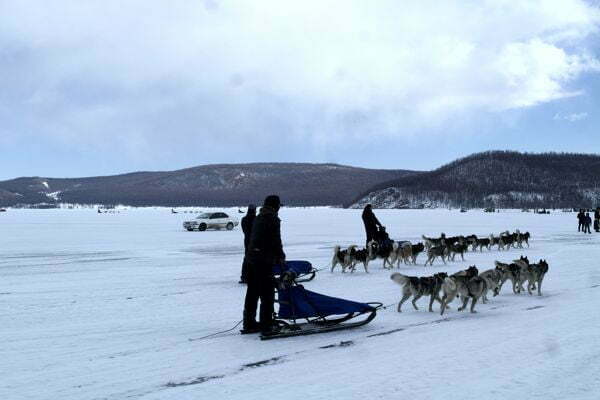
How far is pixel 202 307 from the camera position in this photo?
9.39 meters

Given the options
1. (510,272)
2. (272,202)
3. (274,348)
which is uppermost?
(272,202)

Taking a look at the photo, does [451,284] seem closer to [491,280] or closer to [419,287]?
[419,287]

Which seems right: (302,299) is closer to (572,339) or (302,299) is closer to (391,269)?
(572,339)

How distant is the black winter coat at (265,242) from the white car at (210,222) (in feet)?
94.1

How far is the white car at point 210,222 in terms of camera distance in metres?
35.4

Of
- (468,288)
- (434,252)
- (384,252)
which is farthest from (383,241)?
(468,288)

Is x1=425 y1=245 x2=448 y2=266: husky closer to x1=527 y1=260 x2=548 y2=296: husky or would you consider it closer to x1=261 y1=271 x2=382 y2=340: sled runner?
x1=527 y1=260 x2=548 y2=296: husky

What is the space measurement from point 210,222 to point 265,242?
2948cm

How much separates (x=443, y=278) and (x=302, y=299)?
266 cm

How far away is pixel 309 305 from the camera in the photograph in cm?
754

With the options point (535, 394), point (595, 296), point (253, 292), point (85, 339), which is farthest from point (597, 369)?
point (85, 339)

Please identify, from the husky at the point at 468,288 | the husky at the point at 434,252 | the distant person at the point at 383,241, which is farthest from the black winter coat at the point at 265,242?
the husky at the point at 434,252

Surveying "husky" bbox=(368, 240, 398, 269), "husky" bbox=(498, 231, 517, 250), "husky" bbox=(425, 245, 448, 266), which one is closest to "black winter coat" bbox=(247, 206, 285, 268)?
"husky" bbox=(368, 240, 398, 269)

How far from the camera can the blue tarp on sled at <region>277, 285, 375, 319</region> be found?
24.5ft
